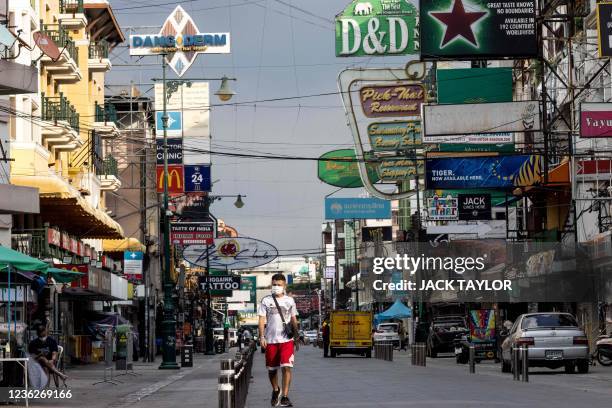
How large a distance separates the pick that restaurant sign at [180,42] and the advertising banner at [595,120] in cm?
2939

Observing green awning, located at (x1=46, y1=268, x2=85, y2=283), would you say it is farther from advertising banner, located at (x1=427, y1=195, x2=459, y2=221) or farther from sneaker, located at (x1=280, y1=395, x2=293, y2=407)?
advertising banner, located at (x1=427, y1=195, x2=459, y2=221)

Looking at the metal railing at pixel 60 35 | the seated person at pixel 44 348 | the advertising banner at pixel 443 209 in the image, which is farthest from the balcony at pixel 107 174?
the seated person at pixel 44 348

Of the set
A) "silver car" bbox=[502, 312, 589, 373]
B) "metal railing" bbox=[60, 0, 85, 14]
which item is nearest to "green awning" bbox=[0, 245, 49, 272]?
"silver car" bbox=[502, 312, 589, 373]

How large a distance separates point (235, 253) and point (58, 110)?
671 inches

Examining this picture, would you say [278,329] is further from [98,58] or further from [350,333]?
[98,58]

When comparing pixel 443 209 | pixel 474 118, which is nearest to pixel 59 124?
pixel 474 118

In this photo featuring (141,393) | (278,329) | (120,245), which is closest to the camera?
(278,329)

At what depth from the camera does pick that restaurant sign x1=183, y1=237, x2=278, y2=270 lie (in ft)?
203

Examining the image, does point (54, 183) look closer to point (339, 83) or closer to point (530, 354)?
point (530, 354)

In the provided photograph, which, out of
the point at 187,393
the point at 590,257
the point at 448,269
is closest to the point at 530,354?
the point at 187,393

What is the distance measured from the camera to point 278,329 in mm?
20062

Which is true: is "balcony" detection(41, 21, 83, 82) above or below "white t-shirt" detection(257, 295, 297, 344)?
above

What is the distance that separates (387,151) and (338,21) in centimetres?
705

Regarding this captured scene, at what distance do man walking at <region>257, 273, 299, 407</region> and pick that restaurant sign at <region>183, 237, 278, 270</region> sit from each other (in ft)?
130
